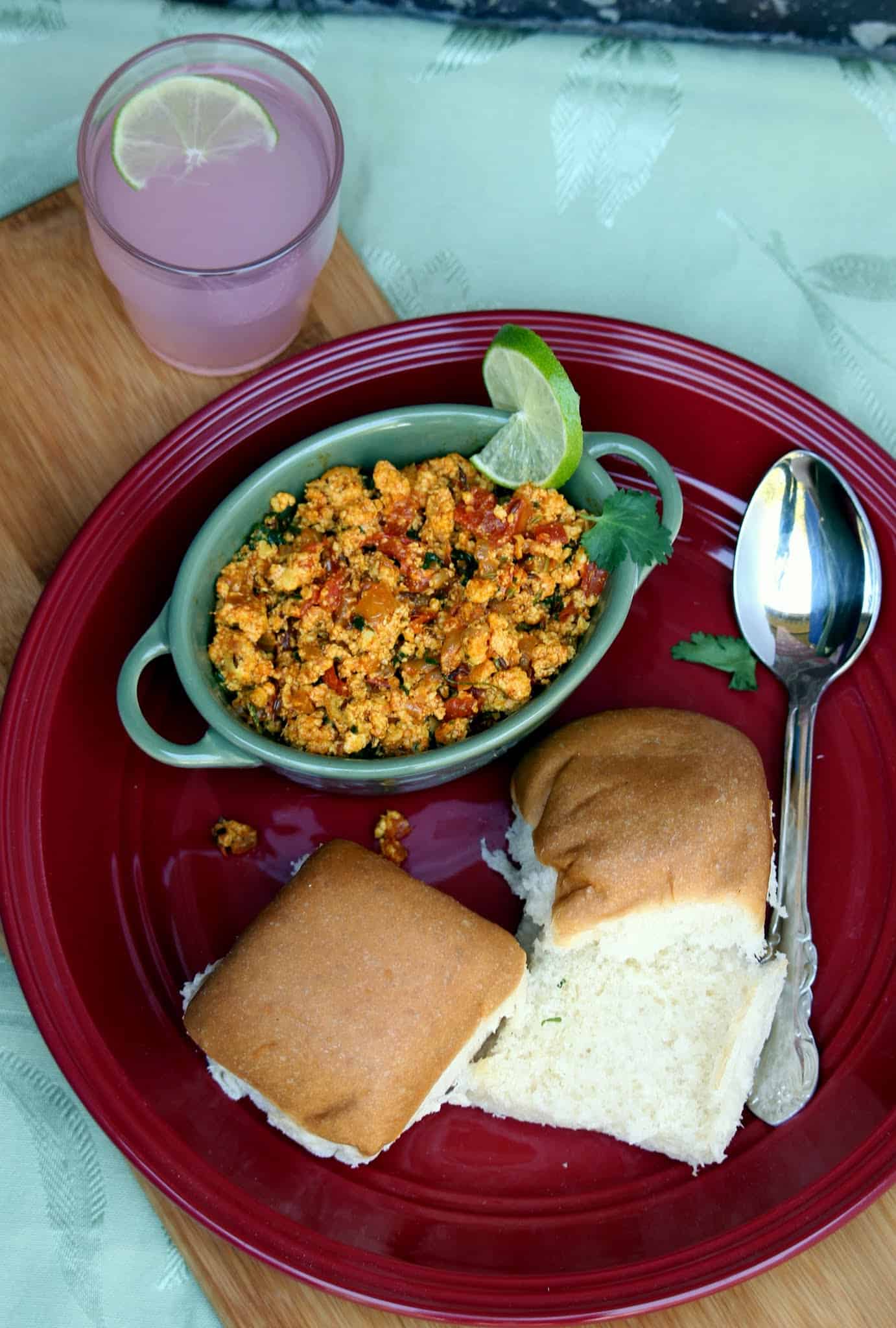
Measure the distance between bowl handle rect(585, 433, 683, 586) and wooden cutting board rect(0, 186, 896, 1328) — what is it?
739 millimetres

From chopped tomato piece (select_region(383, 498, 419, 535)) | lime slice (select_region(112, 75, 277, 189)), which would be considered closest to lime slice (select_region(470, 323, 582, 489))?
chopped tomato piece (select_region(383, 498, 419, 535))

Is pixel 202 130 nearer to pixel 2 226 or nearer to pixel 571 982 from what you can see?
pixel 2 226

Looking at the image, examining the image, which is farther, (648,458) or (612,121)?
(612,121)

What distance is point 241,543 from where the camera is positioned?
8.48 feet

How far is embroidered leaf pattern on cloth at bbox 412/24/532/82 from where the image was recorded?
3.18 metres

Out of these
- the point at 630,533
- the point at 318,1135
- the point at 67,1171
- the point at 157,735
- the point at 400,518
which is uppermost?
the point at 630,533

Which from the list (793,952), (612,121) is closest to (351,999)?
(793,952)

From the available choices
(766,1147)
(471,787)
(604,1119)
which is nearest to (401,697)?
(471,787)

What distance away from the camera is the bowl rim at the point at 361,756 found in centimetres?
233

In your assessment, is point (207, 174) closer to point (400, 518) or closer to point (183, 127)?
point (183, 127)

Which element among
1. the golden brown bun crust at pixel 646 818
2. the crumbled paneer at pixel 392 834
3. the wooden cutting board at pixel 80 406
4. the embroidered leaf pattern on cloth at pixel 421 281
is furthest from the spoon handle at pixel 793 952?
the embroidered leaf pattern on cloth at pixel 421 281

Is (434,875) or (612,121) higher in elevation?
(612,121)

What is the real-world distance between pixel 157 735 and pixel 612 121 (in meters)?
2.03

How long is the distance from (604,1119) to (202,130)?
230cm
